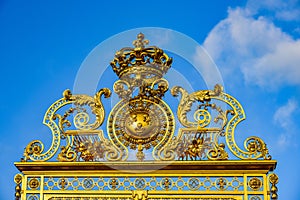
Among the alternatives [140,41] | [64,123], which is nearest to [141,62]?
[140,41]

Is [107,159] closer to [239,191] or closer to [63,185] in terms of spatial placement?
[63,185]

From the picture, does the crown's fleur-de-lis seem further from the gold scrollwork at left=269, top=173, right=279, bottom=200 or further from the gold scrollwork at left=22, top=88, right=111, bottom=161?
the gold scrollwork at left=269, top=173, right=279, bottom=200

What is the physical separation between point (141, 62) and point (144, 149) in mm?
980

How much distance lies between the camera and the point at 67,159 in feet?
30.3

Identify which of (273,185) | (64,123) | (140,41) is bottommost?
(273,185)

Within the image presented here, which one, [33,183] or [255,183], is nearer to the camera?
[255,183]

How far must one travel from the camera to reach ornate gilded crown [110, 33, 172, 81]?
9.45 m

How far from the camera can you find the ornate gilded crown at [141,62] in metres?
9.45

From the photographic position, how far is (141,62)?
948cm

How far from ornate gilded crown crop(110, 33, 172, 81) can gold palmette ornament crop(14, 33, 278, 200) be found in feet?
0.04

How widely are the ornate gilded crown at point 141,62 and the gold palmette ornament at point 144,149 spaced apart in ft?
0.04

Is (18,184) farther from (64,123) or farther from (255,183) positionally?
(255,183)

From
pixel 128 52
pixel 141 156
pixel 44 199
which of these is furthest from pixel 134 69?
pixel 44 199

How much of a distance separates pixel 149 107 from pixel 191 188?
1002mm
